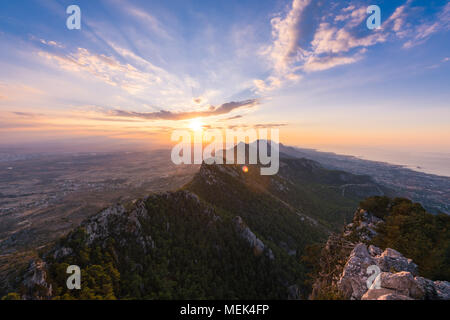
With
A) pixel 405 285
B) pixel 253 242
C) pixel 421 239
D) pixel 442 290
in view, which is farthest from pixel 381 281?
pixel 253 242

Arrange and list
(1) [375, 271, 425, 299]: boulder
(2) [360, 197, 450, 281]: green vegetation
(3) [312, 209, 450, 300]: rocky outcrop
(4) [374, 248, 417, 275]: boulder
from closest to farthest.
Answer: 1. (1) [375, 271, 425, 299]: boulder
2. (3) [312, 209, 450, 300]: rocky outcrop
3. (4) [374, 248, 417, 275]: boulder
4. (2) [360, 197, 450, 281]: green vegetation

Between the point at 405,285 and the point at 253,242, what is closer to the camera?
the point at 405,285

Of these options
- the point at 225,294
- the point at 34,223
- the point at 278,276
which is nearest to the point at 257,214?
the point at 278,276

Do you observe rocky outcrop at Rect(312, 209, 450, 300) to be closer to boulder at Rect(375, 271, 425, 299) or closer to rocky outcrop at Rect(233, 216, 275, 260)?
boulder at Rect(375, 271, 425, 299)

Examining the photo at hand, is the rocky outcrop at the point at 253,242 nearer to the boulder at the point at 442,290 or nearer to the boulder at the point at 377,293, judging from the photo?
the boulder at the point at 442,290

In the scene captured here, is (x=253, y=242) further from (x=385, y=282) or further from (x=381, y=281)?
(x=385, y=282)

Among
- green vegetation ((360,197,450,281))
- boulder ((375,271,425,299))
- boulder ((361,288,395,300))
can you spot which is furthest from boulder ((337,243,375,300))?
green vegetation ((360,197,450,281))
